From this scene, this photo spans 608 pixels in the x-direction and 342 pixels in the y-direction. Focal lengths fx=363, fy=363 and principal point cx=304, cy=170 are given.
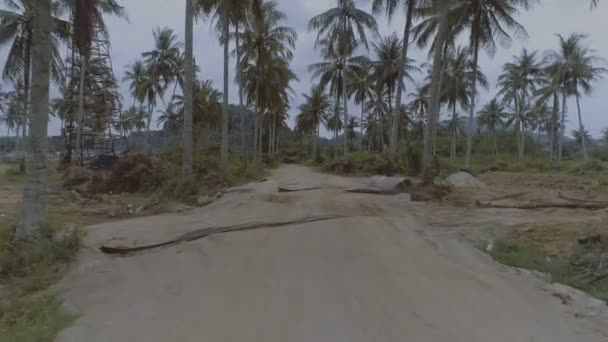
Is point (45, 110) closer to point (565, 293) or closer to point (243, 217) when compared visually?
point (243, 217)

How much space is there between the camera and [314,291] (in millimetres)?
3826

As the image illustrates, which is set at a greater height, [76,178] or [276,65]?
[276,65]

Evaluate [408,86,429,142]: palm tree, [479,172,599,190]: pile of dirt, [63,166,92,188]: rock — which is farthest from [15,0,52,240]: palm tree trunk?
[408,86,429,142]: palm tree

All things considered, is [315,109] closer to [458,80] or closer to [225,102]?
[458,80]

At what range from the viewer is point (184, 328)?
3.20 metres

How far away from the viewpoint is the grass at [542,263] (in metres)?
3.98

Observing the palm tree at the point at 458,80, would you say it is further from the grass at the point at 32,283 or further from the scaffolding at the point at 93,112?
the grass at the point at 32,283

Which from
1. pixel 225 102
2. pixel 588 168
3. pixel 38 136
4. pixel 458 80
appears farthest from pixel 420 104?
pixel 38 136

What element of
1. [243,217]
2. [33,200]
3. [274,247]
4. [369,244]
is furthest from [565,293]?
[33,200]

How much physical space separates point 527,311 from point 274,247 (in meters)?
3.16

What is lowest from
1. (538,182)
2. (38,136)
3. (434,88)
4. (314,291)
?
(314,291)

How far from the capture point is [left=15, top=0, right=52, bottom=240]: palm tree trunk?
5238mm

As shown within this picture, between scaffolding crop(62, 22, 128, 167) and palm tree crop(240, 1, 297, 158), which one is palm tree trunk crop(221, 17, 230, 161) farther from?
scaffolding crop(62, 22, 128, 167)

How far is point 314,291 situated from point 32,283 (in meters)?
3.42
